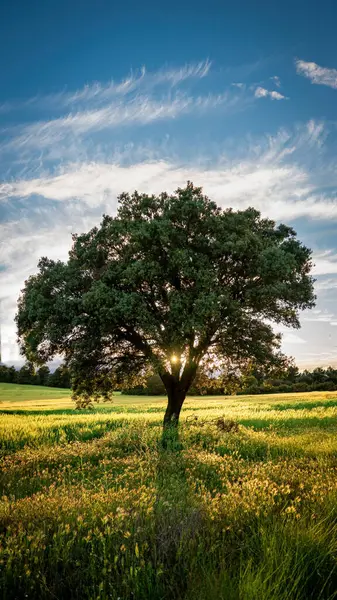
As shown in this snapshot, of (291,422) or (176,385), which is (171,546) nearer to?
(176,385)

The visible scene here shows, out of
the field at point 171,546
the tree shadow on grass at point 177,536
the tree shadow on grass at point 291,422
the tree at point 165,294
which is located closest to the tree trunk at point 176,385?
the tree at point 165,294

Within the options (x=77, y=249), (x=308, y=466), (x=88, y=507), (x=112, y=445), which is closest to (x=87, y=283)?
(x=77, y=249)

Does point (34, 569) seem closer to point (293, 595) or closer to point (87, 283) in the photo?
point (293, 595)

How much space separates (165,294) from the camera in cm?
1762

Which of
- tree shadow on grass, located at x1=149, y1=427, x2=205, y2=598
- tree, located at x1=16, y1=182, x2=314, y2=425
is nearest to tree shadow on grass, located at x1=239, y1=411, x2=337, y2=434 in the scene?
tree, located at x1=16, y1=182, x2=314, y2=425

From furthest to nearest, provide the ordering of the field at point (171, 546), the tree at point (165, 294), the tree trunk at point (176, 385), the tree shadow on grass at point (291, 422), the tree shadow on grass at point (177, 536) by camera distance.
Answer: the tree shadow on grass at point (291, 422)
the tree trunk at point (176, 385)
the tree at point (165, 294)
the tree shadow on grass at point (177, 536)
the field at point (171, 546)

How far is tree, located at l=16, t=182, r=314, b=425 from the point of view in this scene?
1592cm

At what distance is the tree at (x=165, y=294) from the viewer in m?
15.9

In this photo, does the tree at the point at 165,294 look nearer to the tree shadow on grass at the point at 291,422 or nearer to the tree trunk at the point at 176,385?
the tree trunk at the point at 176,385

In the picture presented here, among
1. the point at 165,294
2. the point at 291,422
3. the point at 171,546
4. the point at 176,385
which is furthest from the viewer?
the point at 291,422

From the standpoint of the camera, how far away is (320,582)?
414 centimetres

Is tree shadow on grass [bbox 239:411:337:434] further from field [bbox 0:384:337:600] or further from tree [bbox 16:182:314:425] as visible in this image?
field [bbox 0:384:337:600]

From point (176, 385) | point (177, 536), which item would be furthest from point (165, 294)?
point (177, 536)

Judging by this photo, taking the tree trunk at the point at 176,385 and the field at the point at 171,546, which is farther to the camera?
the tree trunk at the point at 176,385
